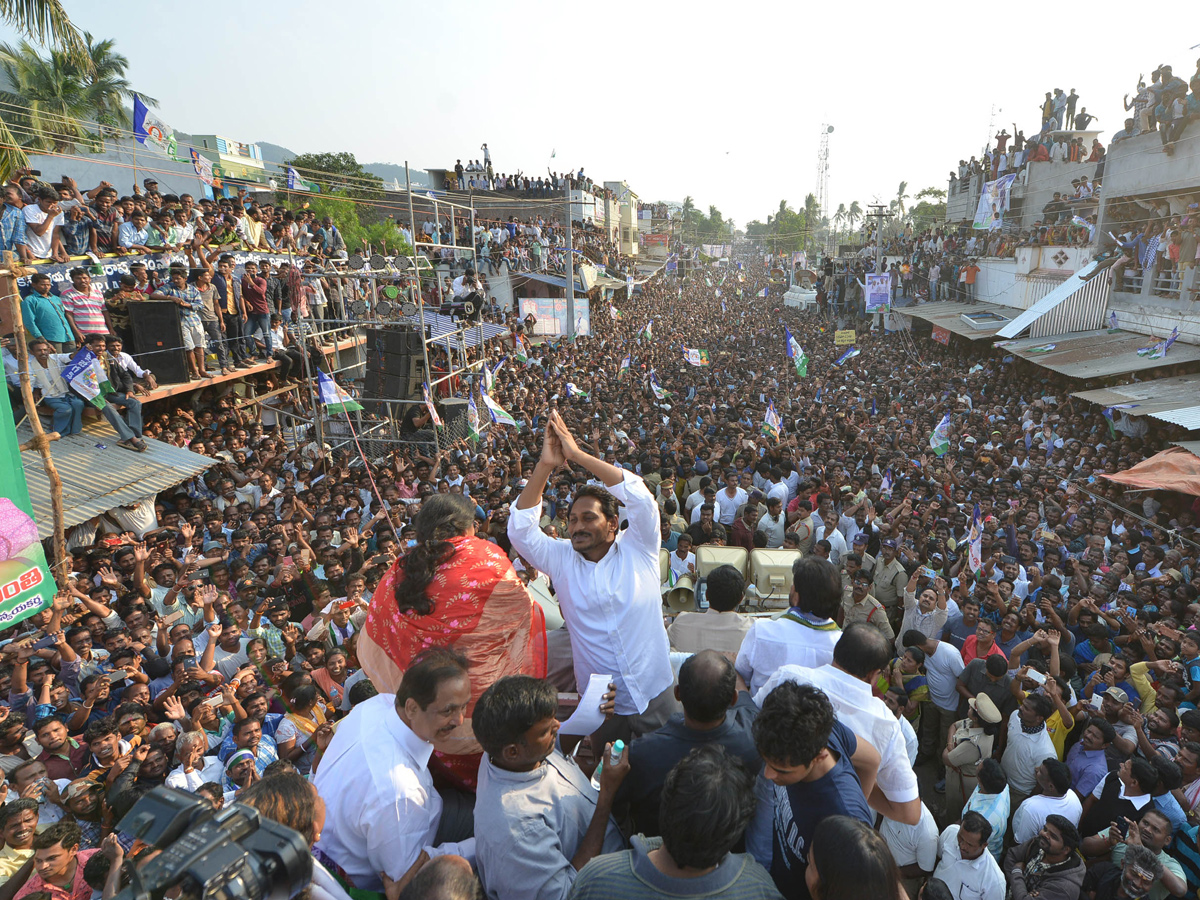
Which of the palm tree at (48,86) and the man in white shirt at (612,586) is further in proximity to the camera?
the palm tree at (48,86)

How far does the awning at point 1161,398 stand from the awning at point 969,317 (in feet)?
16.7

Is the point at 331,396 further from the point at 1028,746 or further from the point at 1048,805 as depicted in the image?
the point at 1048,805

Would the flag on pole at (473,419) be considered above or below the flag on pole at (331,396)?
below

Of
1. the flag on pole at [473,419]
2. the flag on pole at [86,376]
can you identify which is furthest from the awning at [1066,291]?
the flag on pole at [86,376]

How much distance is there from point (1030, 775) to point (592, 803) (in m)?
3.25

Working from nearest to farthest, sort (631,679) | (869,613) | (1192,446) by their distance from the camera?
(631,679) → (869,613) → (1192,446)

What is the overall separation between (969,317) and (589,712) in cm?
1995

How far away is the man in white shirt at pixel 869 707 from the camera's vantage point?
2262 mm

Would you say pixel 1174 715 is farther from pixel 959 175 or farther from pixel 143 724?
pixel 959 175

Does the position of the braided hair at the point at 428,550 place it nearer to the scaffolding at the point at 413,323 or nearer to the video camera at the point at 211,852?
the video camera at the point at 211,852

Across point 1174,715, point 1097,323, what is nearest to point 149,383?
point 1174,715

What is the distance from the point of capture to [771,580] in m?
5.55

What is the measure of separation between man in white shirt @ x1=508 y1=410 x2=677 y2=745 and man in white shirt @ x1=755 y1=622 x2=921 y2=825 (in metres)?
0.43

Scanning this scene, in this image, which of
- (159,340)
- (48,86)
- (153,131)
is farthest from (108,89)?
(159,340)
